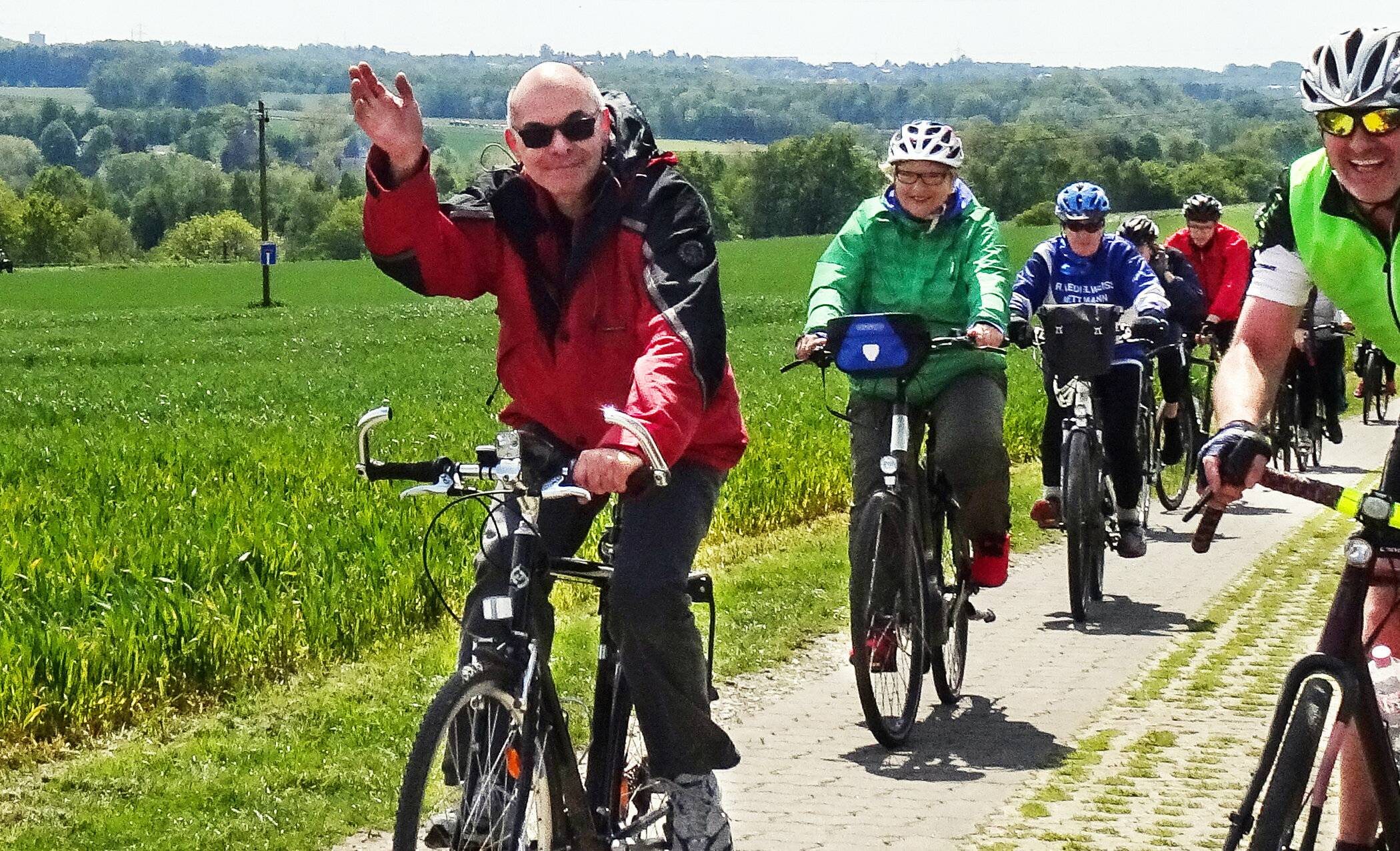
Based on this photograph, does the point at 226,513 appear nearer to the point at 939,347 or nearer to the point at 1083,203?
the point at 1083,203

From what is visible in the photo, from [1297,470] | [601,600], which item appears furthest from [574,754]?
[1297,470]

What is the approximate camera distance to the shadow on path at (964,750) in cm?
670

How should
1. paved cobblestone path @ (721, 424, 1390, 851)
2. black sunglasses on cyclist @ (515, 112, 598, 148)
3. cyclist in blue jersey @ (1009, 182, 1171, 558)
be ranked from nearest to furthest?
1. black sunglasses on cyclist @ (515, 112, 598, 148)
2. paved cobblestone path @ (721, 424, 1390, 851)
3. cyclist in blue jersey @ (1009, 182, 1171, 558)

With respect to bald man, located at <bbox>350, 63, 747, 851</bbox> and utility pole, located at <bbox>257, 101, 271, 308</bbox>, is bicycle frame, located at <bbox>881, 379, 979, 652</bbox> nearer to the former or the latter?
bald man, located at <bbox>350, 63, 747, 851</bbox>

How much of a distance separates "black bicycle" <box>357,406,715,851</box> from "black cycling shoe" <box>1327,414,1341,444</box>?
1376 centimetres

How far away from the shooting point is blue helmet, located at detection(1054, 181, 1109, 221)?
10.5m

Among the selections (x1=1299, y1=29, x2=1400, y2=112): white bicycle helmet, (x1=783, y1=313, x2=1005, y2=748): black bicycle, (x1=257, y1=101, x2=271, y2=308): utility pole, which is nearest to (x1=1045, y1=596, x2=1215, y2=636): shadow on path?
(x1=783, y1=313, x2=1005, y2=748): black bicycle

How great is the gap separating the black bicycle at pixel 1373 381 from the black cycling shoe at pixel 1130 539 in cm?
858

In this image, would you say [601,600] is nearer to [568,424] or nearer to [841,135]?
[568,424]

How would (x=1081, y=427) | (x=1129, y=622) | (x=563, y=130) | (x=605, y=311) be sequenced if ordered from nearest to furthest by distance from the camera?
→ (x=563, y=130) < (x=605, y=311) < (x=1129, y=622) < (x=1081, y=427)

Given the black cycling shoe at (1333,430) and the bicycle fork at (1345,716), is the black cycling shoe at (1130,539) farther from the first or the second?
the bicycle fork at (1345,716)

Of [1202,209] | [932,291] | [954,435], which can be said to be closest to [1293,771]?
[954,435]

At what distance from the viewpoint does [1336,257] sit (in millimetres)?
3826

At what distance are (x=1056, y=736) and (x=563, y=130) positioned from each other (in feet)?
11.7
